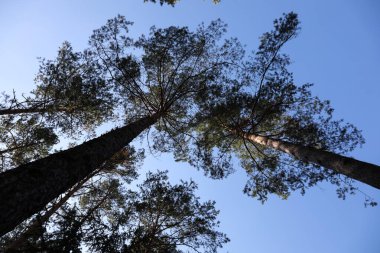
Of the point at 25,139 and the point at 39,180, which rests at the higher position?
the point at 25,139

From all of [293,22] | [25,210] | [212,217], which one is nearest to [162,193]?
[212,217]

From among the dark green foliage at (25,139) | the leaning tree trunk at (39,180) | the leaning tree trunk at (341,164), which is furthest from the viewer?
the dark green foliage at (25,139)

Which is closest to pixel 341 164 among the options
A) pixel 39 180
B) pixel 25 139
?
pixel 39 180

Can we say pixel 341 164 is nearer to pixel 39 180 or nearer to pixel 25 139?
pixel 39 180

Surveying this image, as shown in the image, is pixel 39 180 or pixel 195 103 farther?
pixel 195 103

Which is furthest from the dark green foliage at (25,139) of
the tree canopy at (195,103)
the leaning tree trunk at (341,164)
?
the leaning tree trunk at (341,164)

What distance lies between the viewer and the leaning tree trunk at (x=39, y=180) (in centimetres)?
336

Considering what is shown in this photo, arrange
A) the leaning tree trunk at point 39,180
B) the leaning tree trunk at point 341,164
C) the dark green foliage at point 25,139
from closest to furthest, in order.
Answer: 1. the leaning tree trunk at point 39,180
2. the leaning tree trunk at point 341,164
3. the dark green foliage at point 25,139

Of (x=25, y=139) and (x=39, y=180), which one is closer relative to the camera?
(x=39, y=180)

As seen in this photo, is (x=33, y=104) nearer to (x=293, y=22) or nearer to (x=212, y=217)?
(x=212, y=217)

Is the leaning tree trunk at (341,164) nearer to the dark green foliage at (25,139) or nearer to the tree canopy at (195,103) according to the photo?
the tree canopy at (195,103)

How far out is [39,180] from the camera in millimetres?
3932

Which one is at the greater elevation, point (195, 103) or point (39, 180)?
point (195, 103)

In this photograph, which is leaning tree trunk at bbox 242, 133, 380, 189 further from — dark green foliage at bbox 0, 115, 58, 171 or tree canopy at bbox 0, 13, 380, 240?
dark green foliage at bbox 0, 115, 58, 171
